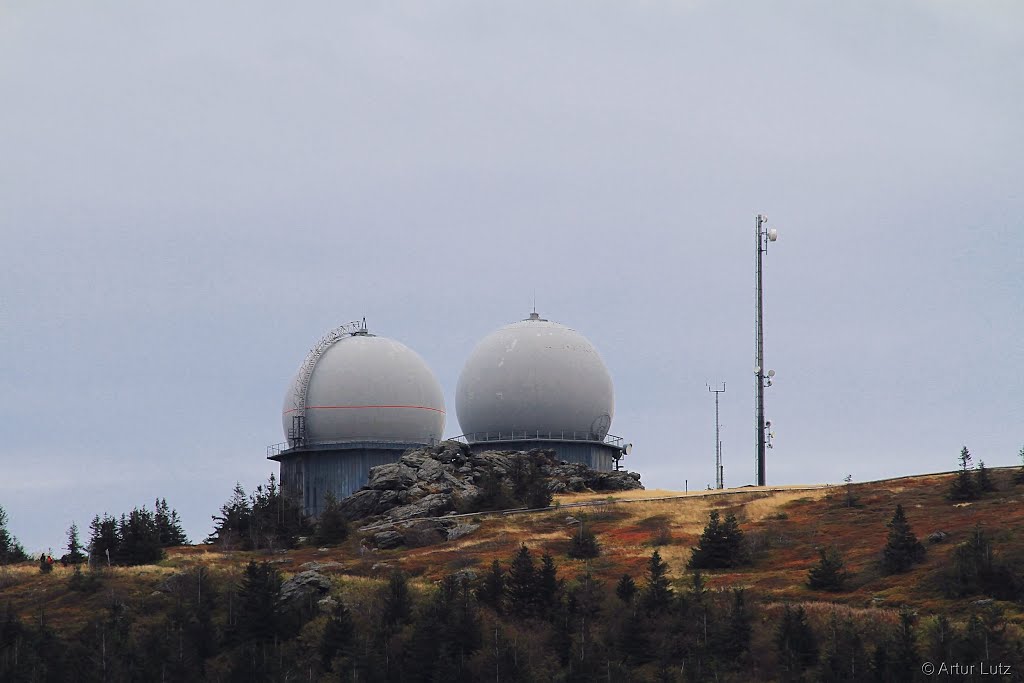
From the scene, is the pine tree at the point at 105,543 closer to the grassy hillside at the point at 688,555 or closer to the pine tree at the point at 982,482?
the grassy hillside at the point at 688,555

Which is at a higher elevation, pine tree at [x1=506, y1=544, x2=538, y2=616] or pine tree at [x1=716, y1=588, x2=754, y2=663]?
pine tree at [x1=506, y1=544, x2=538, y2=616]

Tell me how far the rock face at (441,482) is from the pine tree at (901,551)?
20376mm

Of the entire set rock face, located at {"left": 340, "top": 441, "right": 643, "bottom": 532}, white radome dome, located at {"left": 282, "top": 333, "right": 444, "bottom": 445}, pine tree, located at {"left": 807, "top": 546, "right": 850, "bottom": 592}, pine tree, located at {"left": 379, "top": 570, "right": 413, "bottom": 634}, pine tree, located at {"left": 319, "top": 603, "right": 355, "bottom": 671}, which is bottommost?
pine tree, located at {"left": 319, "top": 603, "right": 355, "bottom": 671}

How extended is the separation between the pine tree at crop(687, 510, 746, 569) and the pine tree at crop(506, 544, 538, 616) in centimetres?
807


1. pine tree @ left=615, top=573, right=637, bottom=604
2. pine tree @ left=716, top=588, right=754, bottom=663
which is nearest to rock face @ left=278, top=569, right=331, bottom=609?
pine tree @ left=615, top=573, right=637, bottom=604

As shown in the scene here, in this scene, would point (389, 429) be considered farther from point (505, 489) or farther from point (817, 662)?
point (817, 662)

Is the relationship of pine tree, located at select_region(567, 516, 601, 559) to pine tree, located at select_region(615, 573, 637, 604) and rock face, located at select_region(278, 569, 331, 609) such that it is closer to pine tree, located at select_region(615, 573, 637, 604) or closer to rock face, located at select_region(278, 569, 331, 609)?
pine tree, located at select_region(615, 573, 637, 604)

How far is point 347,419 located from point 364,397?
5.20 ft

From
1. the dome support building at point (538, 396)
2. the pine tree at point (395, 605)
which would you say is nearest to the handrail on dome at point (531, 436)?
the dome support building at point (538, 396)

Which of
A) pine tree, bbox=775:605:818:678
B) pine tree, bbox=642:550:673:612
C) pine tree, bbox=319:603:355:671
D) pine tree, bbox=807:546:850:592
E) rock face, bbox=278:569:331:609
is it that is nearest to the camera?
pine tree, bbox=775:605:818:678

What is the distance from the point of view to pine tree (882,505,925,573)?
152 feet

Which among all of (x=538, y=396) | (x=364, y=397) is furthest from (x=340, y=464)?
(x=538, y=396)

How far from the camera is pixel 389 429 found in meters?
75.3

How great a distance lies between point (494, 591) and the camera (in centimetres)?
4569
